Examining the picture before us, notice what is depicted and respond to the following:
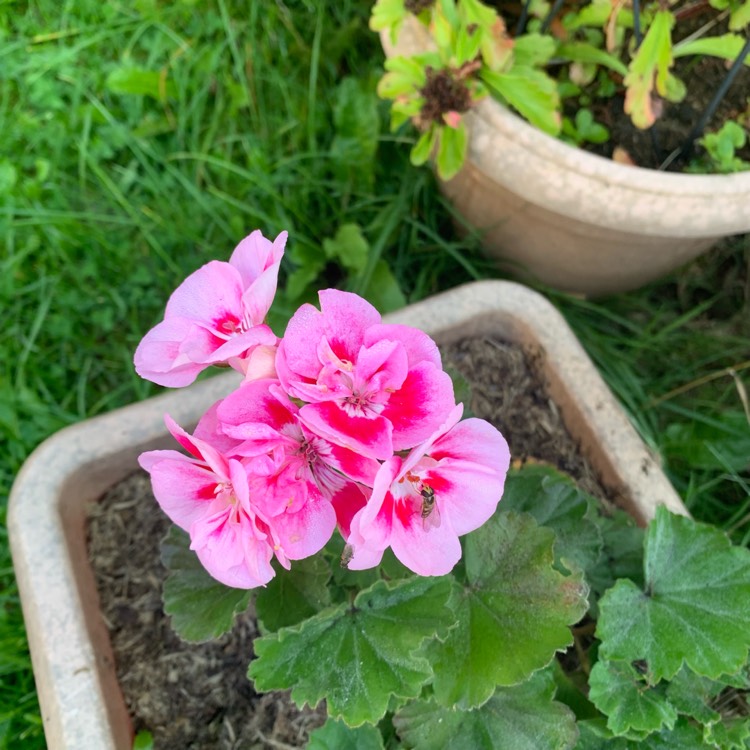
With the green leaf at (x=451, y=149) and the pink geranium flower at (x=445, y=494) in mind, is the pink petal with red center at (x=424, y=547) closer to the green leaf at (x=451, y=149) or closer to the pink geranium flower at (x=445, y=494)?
Result: the pink geranium flower at (x=445, y=494)

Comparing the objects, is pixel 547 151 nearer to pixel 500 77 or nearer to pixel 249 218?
pixel 500 77

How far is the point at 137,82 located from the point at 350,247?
756mm

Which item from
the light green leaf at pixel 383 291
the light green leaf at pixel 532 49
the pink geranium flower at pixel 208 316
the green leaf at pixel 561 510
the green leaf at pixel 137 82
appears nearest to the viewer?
the pink geranium flower at pixel 208 316

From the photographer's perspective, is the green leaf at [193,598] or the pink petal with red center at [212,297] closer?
the pink petal with red center at [212,297]

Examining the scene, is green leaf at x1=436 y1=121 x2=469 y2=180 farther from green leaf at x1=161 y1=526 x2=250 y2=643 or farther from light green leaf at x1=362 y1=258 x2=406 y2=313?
green leaf at x1=161 y1=526 x2=250 y2=643

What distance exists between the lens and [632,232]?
145cm

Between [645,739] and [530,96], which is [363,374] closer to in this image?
[645,739]

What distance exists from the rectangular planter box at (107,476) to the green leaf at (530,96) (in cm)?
29

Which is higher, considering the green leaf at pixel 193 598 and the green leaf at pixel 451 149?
the green leaf at pixel 451 149

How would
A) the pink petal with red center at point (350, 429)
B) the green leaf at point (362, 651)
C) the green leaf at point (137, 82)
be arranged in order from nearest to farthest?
the pink petal with red center at point (350, 429) → the green leaf at point (362, 651) → the green leaf at point (137, 82)

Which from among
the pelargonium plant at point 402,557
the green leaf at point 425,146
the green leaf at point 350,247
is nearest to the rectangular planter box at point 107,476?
the pelargonium plant at point 402,557

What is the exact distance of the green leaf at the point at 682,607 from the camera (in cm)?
95

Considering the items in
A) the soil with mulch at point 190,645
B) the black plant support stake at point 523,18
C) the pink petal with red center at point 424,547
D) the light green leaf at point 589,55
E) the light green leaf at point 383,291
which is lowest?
the soil with mulch at point 190,645

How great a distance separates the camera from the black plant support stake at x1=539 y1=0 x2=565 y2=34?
1.42m
